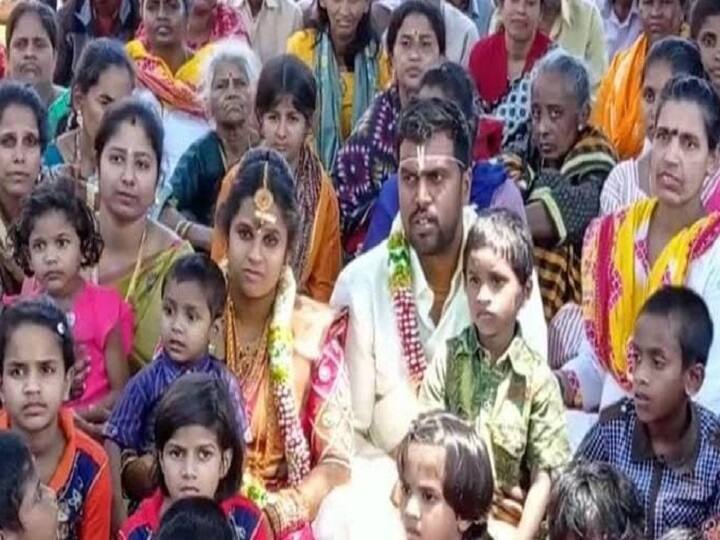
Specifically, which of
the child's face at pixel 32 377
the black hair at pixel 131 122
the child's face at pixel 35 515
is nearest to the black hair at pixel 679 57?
the black hair at pixel 131 122

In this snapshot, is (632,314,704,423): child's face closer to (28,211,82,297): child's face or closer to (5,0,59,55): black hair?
(28,211,82,297): child's face

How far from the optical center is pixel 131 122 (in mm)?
4941

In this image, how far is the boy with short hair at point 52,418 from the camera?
13.7 ft

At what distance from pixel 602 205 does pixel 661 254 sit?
64 centimetres

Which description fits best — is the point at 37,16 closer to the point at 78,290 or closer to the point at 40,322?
the point at 78,290

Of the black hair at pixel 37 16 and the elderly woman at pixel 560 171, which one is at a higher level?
the black hair at pixel 37 16

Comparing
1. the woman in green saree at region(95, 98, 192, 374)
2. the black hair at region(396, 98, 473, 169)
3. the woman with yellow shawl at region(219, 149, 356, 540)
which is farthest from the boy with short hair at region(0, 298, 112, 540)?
the black hair at region(396, 98, 473, 169)

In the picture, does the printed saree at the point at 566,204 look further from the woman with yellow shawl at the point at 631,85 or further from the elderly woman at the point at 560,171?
the woman with yellow shawl at the point at 631,85

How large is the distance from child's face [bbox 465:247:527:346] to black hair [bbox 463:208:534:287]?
12 mm

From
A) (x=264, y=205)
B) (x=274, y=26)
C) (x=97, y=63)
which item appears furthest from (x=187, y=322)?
(x=274, y=26)

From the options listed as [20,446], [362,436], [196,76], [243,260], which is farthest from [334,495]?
[196,76]

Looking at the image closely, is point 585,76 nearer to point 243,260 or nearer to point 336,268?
point 336,268

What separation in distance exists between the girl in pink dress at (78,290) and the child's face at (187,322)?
0.30 m

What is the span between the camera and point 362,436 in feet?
15.0
